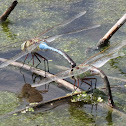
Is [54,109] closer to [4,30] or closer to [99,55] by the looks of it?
[99,55]

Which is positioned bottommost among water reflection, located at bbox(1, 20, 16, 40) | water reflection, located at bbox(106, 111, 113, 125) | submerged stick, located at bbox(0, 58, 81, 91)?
water reflection, located at bbox(106, 111, 113, 125)

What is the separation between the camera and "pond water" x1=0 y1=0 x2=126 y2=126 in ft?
9.36

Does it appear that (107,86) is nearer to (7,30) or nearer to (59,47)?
(59,47)

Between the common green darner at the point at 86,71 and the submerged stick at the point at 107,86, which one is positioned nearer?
the submerged stick at the point at 107,86

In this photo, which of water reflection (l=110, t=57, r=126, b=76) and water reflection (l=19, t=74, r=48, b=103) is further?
water reflection (l=110, t=57, r=126, b=76)

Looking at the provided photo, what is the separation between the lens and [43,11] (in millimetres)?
5395

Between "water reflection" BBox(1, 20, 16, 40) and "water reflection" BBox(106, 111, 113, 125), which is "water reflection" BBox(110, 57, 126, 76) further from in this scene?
A: "water reflection" BBox(1, 20, 16, 40)

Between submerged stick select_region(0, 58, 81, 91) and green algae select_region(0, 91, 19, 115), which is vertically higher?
submerged stick select_region(0, 58, 81, 91)

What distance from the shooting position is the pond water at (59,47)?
2.85 meters

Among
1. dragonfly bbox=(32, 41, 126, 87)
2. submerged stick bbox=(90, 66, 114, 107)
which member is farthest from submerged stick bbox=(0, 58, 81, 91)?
submerged stick bbox=(90, 66, 114, 107)

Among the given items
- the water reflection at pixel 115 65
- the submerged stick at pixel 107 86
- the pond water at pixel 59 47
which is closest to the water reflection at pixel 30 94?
the pond water at pixel 59 47

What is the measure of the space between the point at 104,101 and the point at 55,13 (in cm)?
262

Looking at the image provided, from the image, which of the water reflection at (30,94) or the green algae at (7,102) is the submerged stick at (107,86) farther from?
the green algae at (7,102)

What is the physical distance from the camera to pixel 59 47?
4.24 metres
